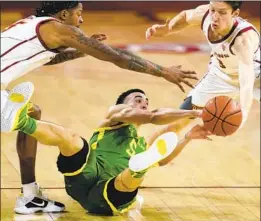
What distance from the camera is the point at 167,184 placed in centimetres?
584

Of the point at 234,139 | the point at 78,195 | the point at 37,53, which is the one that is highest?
the point at 37,53

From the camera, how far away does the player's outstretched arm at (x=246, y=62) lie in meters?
4.64

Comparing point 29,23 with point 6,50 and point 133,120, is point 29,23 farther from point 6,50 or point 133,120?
point 133,120

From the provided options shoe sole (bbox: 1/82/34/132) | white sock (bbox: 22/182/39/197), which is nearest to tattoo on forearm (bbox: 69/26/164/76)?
shoe sole (bbox: 1/82/34/132)

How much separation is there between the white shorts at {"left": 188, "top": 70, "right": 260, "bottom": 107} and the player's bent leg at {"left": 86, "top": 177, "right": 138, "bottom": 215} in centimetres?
64

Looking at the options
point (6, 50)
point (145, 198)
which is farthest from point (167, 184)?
point (6, 50)

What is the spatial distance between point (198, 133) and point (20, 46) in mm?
1082

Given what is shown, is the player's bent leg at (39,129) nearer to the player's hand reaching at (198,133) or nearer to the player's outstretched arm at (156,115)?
the player's outstretched arm at (156,115)

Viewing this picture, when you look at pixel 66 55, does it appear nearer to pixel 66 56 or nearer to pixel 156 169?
pixel 66 56

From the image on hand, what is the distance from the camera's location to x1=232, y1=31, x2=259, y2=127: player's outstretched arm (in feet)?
15.2

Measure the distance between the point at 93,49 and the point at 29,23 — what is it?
34 centimetres

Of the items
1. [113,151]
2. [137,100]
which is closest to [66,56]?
[137,100]

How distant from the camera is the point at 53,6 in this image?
450 cm

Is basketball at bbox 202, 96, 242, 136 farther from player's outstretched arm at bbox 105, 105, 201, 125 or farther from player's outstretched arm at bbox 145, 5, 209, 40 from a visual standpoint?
player's outstretched arm at bbox 145, 5, 209, 40
